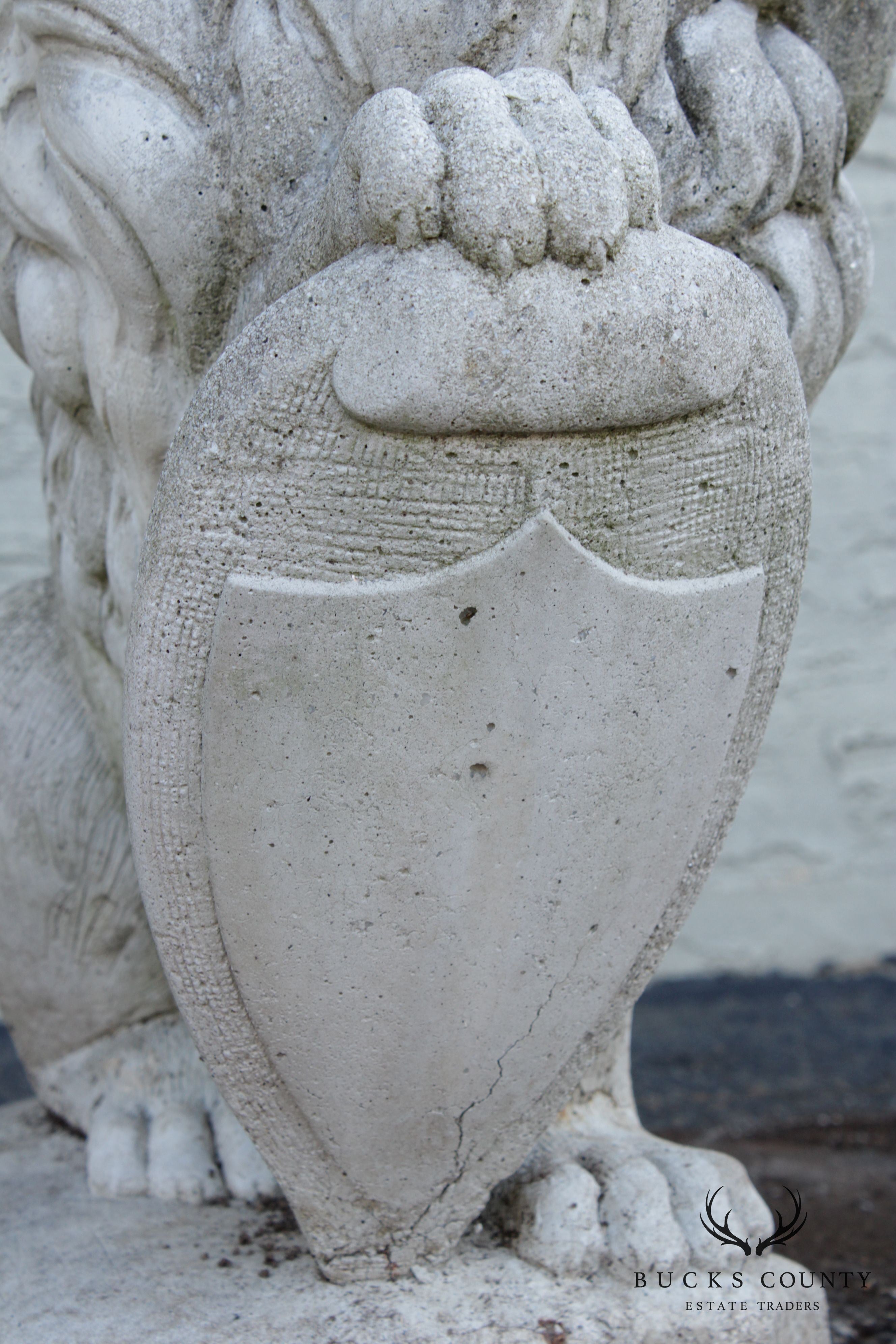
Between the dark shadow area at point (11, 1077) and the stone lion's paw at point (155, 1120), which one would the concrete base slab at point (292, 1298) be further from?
the dark shadow area at point (11, 1077)

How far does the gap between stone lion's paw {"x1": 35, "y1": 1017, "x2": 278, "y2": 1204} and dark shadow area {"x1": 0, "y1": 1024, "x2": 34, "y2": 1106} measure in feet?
1.83

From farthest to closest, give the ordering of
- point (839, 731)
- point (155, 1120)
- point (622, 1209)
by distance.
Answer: point (839, 731) < point (155, 1120) < point (622, 1209)

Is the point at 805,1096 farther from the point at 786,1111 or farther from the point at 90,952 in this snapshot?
the point at 90,952

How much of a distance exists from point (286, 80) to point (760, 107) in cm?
26

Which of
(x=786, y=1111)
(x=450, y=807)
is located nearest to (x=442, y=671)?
(x=450, y=807)

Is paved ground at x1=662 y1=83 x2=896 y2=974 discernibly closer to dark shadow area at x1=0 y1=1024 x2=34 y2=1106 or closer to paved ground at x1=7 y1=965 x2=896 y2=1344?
paved ground at x1=7 y1=965 x2=896 y2=1344

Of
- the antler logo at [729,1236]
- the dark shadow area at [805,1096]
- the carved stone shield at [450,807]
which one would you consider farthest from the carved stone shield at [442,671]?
the dark shadow area at [805,1096]

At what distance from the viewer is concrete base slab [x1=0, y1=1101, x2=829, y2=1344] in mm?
753

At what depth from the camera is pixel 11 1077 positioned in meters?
1.65

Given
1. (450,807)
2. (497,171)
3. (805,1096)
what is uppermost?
(497,171)

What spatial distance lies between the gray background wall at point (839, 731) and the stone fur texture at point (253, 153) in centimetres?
122

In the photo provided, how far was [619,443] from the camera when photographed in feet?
2.06

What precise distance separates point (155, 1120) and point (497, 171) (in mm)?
710

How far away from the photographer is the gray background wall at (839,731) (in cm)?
200
